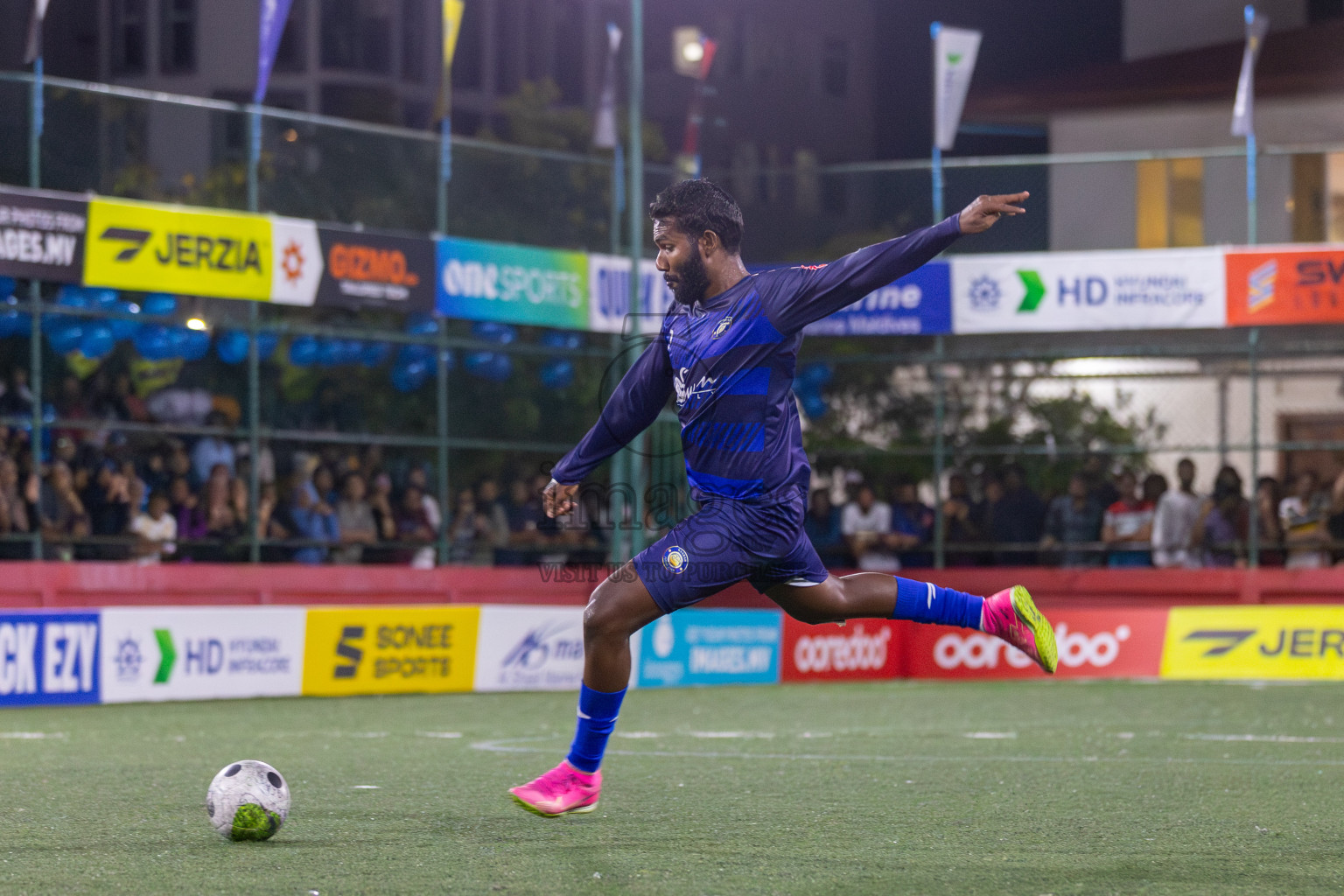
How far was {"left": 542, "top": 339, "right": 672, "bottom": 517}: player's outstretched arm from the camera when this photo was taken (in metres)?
6.46

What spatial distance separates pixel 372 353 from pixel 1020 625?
491 inches

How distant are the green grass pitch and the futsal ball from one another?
0.07m

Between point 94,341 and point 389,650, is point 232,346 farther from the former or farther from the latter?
point 389,650

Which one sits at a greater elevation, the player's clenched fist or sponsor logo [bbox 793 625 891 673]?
the player's clenched fist

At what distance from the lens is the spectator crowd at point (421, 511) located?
1563 centimetres

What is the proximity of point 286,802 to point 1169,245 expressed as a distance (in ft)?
55.7

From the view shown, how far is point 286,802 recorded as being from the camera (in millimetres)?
6070

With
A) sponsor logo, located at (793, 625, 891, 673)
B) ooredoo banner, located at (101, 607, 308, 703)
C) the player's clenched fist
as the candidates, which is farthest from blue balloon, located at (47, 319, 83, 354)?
the player's clenched fist

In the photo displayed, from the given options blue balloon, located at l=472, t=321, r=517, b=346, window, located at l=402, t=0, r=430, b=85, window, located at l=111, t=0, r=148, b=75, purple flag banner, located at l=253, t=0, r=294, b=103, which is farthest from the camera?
window, located at l=402, t=0, r=430, b=85

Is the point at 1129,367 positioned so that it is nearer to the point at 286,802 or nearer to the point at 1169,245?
the point at 1169,245

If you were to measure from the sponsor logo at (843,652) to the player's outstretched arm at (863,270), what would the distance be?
488 inches

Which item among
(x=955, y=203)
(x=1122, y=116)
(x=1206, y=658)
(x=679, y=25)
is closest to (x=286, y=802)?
(x=1206, y=658)

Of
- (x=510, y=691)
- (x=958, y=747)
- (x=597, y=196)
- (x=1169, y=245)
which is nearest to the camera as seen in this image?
(x=958, y=747)

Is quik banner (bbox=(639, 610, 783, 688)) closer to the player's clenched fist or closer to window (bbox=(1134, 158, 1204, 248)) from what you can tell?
window (bbox=(1134, 158, 1204, 248))
